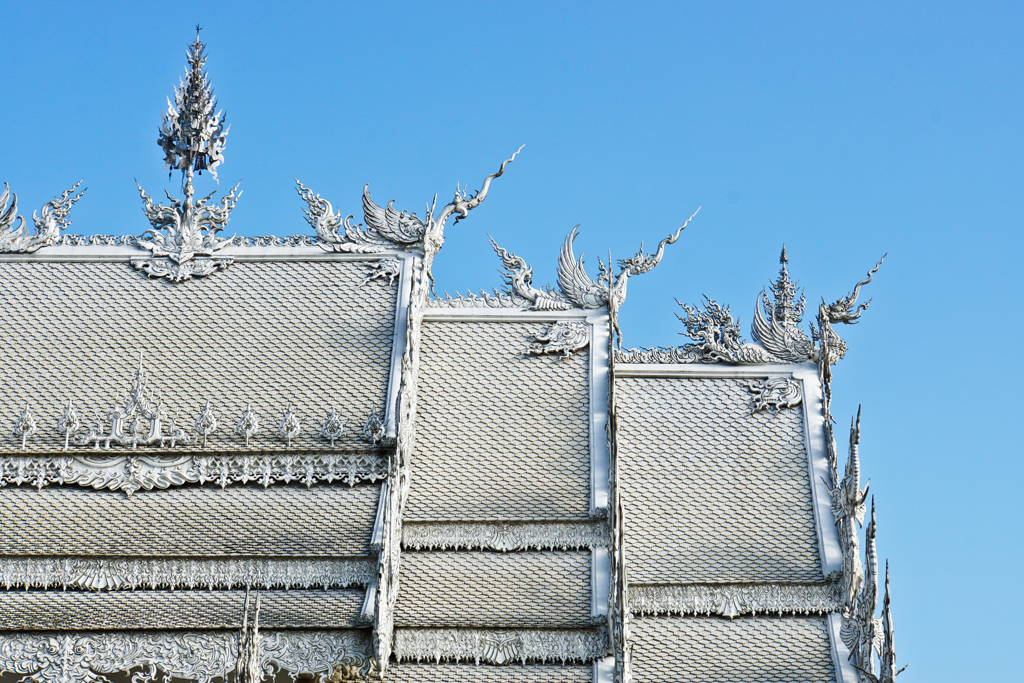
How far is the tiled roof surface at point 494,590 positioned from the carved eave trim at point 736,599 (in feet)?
A: 3.16

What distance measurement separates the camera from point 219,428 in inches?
976

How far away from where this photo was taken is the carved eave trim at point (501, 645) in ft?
73.7

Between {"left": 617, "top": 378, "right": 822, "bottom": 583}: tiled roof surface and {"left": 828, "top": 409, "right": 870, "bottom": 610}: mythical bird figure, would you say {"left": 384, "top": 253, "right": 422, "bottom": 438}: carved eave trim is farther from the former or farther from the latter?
{"left": 828, "top": 409, "right": 870, "bottom": 610}: mythical bird figure

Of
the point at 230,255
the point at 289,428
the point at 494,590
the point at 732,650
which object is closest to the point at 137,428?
the point at 289,428

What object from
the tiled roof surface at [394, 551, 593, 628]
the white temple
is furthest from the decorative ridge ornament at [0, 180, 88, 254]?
the tiled roof surface at [394, 551, 593, 628]

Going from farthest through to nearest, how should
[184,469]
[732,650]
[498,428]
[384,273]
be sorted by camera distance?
[384,273]
[498,428]
[184,469]
[732,650]

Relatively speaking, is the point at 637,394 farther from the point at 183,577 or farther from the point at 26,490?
the point at 26,490

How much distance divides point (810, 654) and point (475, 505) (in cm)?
507

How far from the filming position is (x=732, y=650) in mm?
22984

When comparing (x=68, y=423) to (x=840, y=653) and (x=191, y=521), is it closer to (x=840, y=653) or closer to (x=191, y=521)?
(x=191, y=521)

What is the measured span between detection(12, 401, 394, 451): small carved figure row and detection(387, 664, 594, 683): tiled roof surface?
139 inches

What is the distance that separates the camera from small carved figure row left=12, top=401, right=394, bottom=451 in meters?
24.5

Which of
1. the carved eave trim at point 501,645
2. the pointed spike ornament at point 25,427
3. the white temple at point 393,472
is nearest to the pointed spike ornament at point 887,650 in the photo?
the white temple at point 393,472

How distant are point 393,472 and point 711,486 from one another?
15.4ft
